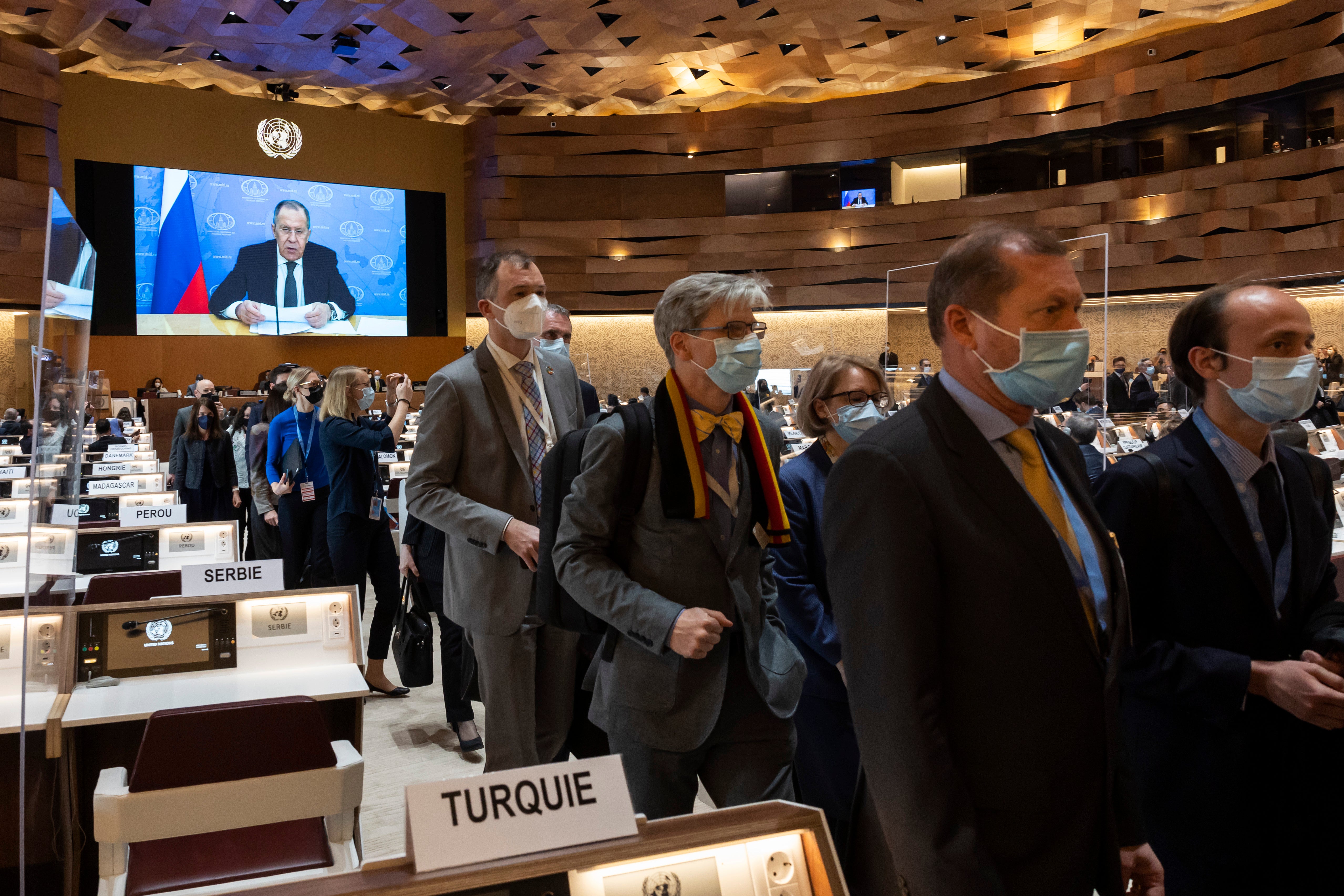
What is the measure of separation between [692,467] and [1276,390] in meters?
1.11

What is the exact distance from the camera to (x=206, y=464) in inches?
293

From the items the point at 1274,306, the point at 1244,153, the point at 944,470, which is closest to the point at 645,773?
the point at 944,470

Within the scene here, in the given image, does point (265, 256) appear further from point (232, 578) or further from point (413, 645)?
point (232, 578)

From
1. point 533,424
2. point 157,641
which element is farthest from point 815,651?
point 157,641

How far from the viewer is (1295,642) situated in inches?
70.9

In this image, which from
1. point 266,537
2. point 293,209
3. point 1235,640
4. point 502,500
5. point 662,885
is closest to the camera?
point 662,885

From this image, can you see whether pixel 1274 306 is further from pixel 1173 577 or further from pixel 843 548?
pixel 843 548

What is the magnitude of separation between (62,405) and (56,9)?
17985 mm

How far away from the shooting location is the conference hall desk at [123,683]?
247 centimetres

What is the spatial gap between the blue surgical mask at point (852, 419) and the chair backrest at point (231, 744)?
1.53 meters

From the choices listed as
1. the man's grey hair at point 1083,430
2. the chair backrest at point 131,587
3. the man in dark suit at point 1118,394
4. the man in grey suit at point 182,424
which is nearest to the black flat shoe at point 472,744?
the chair backrest at point 131,587

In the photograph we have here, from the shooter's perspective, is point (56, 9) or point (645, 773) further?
point (56, 9)

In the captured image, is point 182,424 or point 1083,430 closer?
point 1083,430

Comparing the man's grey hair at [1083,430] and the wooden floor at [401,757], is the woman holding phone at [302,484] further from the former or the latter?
the man's grey hair at [1083,430]
